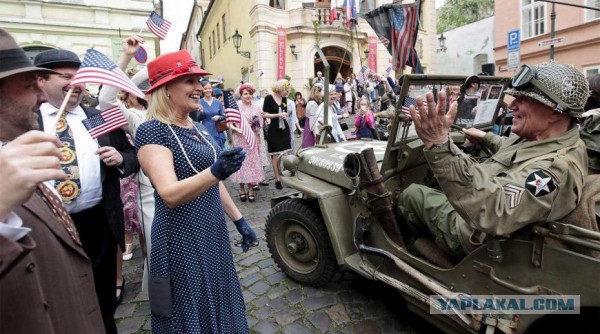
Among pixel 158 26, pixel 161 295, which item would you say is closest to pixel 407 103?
pixel 161 295

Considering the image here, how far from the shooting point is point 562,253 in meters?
1.65

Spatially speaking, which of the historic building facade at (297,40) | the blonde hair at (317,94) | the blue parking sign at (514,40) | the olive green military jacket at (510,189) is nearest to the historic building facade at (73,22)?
the historic building facade at (297,40)

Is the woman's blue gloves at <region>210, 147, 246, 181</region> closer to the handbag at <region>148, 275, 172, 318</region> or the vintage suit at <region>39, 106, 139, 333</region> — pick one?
the handbag at <region>148, 275, 172, 318</region>

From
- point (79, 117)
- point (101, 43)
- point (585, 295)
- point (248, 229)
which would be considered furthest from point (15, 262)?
point (101, 43)

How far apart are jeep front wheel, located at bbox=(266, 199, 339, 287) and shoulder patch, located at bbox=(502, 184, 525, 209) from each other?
162 centimetres

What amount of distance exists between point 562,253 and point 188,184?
1.76 m

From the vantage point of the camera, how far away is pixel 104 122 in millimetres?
2270

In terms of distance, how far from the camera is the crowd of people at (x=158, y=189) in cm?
99

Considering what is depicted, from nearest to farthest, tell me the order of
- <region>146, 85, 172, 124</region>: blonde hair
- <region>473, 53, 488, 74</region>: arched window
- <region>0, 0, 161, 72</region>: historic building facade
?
<region>146, 85, 172, 124</region>: blonde hair → <region>0, 0, 161, 72</region>: historic building facade → <region>473, 53, 488, 74</region>: arched window

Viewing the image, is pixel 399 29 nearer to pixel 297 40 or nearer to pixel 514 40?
pixel 514 40

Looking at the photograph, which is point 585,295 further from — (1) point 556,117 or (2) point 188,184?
(2) point 188,184

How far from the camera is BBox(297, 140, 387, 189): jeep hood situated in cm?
296

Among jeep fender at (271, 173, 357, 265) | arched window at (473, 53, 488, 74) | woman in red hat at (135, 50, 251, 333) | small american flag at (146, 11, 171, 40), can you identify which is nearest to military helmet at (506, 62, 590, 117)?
jeep fender at (271, 173, 357, 265)

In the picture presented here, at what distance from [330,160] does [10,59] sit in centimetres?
238
